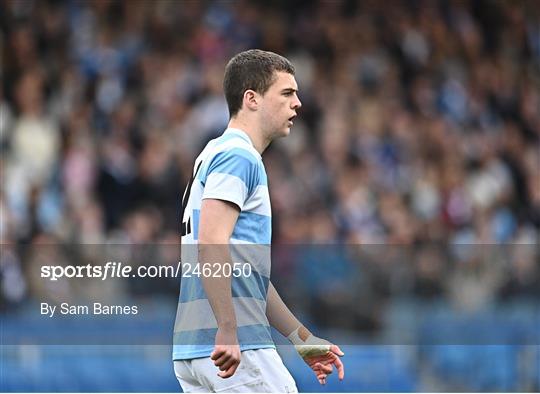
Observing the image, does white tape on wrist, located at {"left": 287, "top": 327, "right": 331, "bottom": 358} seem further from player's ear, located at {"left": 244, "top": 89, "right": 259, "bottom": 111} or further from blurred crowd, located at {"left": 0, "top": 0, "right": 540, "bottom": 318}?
blurred crowd, located at {"left": 0, "top": 0, "right": 540, "bottom": 318}

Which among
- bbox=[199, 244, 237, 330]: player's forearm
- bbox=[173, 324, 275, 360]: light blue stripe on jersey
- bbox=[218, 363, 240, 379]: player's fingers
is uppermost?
bbox=[199, 244, 237, 330]: player's forearm

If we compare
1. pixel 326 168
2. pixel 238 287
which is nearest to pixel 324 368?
pixel 238 287

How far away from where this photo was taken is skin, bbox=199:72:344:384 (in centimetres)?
427

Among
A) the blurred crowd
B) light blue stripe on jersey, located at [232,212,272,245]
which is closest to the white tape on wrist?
light blue stripe on jersey, located at [232,212,272,245]

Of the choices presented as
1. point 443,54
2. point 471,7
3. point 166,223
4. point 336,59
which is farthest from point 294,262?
point 471,7

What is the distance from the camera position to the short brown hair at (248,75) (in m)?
4.70

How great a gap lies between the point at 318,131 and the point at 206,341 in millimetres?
7770

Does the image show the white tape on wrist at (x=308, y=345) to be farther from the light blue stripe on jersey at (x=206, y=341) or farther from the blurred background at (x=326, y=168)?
the blurred background at (x=326, y=168)

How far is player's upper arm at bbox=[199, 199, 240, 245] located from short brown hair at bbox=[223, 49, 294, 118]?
0.45 m

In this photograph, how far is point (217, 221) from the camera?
4387 millimetres

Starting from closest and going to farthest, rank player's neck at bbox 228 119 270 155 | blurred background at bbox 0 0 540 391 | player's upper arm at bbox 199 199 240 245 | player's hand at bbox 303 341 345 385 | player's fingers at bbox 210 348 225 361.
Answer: player's fingers at bbox 210 348 225 361 → player's upper arm at bbox 199 199 240 245 → player's neck at bbox 228 119 270 155 → player's hand at bbox 303 341 345 385 → blurred background at bbox 0 0 540 391

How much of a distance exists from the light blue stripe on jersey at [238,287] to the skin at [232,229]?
0.19 m

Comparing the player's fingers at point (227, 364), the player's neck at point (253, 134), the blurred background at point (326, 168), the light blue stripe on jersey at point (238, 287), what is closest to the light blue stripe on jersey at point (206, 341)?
the light blue stripe on jersey at point (238, 287)

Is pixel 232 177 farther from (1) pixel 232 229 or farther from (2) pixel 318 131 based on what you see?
(2) pixel 318 131
